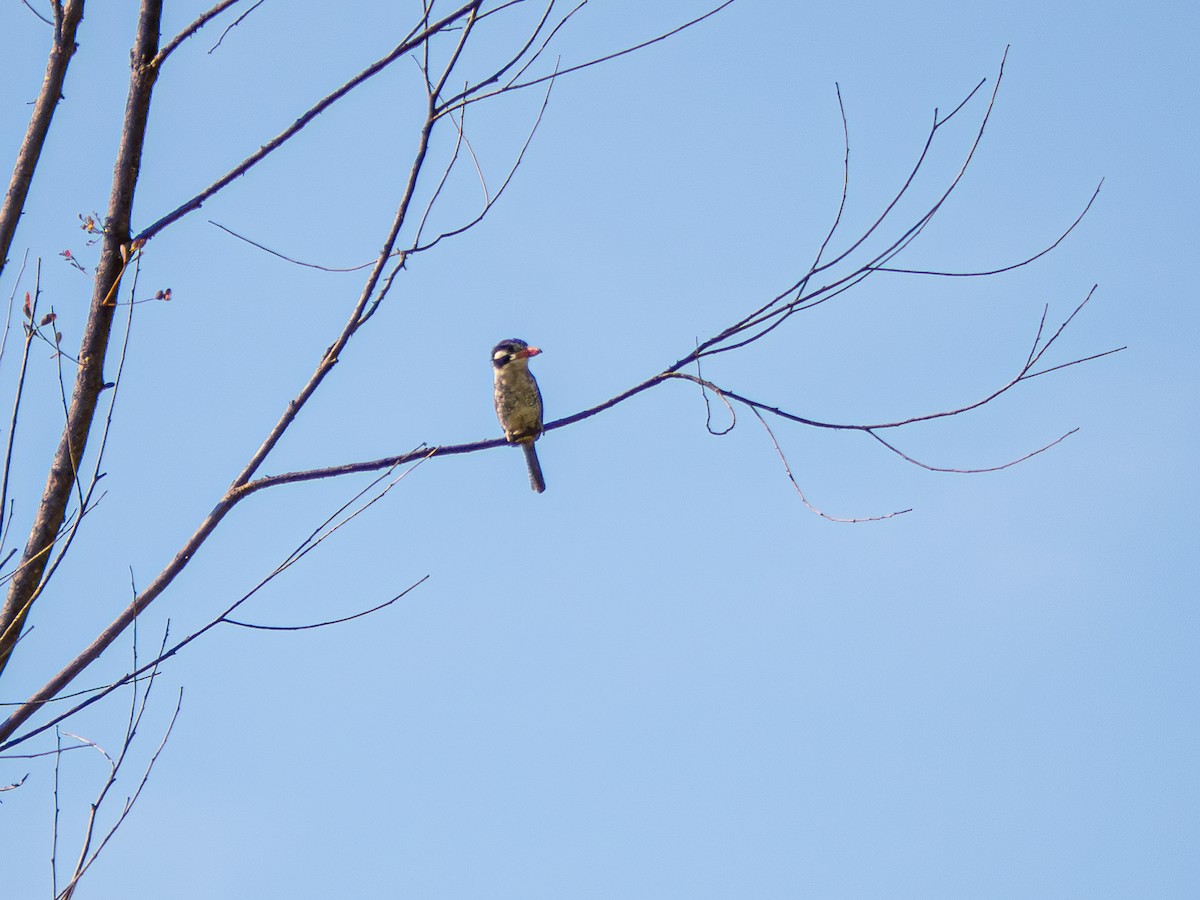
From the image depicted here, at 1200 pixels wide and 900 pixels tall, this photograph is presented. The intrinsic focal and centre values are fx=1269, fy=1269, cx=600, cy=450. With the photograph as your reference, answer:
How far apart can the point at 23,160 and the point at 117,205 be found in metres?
0.28

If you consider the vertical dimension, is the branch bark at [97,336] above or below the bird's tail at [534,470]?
below

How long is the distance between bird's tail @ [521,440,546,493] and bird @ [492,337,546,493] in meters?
0.10

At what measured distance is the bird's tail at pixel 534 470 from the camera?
6879 millimetres

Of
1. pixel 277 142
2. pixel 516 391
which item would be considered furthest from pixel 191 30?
pixel 516 391

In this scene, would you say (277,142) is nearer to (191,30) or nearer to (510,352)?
(191,30)

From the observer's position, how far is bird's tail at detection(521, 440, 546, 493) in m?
6.88

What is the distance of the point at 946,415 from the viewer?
3379mm

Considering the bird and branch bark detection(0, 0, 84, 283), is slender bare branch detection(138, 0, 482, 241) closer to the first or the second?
branch bark detection(0, 0, 84, 283)

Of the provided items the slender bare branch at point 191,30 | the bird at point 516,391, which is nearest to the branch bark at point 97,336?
the slender bare branch at point 191,30

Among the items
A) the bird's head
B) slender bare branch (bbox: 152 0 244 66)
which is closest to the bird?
the bird's head

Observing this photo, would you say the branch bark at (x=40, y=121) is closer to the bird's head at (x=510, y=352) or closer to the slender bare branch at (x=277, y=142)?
the slender bare branch at (x=277, y=142)

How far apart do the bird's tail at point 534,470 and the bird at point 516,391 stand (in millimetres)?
96

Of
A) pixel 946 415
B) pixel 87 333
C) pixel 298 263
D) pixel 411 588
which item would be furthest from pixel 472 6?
pixel 946 415

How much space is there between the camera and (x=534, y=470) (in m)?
6.92
